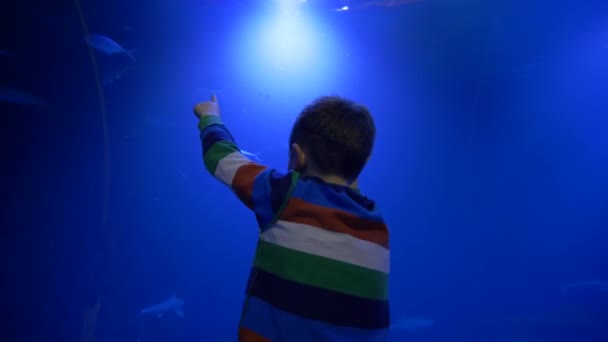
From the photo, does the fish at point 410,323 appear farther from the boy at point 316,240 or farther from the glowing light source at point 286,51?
the boy at point 316,240

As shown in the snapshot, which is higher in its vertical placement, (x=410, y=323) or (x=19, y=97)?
(x=19, y=97)

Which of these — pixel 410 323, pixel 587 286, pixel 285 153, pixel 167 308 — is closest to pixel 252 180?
pixel 167 308

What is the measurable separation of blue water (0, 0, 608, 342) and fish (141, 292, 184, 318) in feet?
0.23

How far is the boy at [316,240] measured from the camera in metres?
0.79

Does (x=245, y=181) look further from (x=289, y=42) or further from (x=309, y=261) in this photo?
(x=289, y=42)

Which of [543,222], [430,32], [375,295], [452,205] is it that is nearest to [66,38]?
[375,295]

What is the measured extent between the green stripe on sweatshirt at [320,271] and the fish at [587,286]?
5102 millimetres

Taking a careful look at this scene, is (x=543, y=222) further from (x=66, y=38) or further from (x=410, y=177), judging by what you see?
(x=66, y=38)

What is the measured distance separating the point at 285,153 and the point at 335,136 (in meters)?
3.54

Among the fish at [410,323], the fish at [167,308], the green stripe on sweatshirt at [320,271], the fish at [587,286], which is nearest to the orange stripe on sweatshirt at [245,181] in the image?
the green stripe on sweatshirt at [320,271]

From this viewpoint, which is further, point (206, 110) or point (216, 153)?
point (206, 110)

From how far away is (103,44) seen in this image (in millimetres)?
2773

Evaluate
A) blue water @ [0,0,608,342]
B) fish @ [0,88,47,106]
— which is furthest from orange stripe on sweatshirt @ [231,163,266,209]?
fish @ [0,88,47,106]

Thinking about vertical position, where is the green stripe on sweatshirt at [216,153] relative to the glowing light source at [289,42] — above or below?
below
